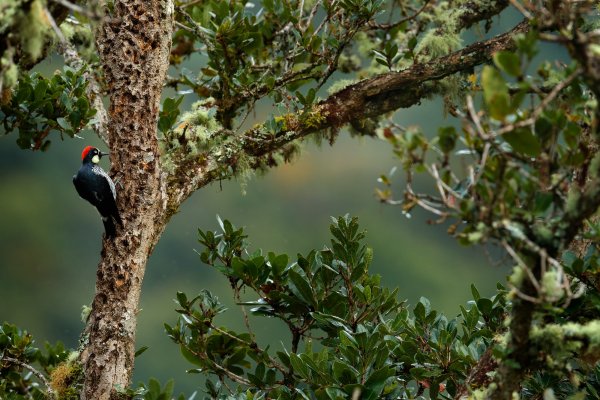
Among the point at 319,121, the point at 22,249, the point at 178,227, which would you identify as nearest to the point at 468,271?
the point at 178,227

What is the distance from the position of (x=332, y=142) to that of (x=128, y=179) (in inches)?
37.4

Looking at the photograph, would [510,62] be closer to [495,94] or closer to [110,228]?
[495,94]

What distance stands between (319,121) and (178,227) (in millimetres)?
13568

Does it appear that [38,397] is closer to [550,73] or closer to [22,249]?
[550,73]

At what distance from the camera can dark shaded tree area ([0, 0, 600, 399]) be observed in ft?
4.82

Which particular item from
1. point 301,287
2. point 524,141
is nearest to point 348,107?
point 301,287

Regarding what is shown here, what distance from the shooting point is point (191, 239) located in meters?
15.6

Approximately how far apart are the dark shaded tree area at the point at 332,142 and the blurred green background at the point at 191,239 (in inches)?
454

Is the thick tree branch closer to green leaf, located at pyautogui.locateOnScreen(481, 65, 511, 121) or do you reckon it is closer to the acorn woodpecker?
the acorn woodpecker

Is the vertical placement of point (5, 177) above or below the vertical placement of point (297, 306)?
above

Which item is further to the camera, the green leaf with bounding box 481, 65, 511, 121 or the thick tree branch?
the thick tree branch

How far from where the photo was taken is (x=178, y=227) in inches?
639

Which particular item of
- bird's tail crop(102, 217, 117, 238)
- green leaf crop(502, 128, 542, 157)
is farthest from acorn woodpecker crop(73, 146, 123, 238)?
green leaf crop(502, 128, 542, 157)

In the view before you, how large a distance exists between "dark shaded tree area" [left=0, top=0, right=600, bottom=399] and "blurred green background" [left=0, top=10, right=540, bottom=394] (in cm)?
1153
